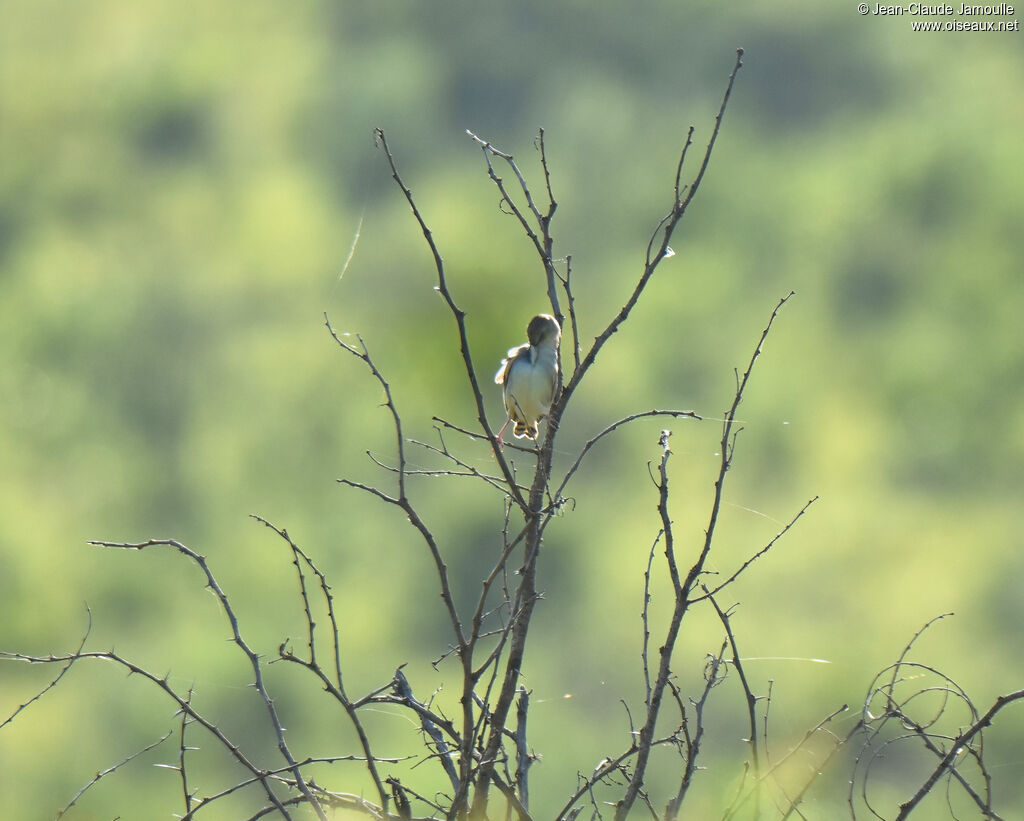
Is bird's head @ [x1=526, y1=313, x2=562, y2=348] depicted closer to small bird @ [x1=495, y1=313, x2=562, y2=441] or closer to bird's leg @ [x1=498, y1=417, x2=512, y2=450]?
small bird @ [x1=495, y1=313, x2=562, y2=441]

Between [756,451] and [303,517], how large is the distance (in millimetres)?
4510

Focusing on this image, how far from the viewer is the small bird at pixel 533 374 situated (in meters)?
4.02

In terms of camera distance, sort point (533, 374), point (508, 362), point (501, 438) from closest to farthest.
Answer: point (501, 438), point (533, 374), point (508, 362)

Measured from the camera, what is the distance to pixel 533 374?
4.02 meters

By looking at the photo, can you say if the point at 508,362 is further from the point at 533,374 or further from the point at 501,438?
the point at 501,438

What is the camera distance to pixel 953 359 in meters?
12.5

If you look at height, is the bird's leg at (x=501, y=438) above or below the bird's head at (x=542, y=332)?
below

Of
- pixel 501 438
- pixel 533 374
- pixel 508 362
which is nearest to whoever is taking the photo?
pixel 501 438

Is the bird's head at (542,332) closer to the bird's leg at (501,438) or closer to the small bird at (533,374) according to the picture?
the small bird at (533,374)

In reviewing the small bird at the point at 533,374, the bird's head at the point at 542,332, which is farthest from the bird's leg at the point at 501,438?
the bird's head at the point at 542,332

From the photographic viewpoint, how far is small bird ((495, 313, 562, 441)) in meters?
4.02

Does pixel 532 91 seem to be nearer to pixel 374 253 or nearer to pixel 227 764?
pixel 374 253

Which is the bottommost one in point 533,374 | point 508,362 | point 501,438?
point 501,438

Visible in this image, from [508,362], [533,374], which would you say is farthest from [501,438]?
[508,362]
